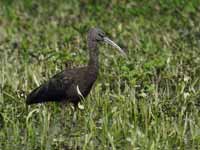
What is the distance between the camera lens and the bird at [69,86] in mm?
9312

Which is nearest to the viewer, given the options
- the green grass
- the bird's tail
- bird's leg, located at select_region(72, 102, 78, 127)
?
the green grass

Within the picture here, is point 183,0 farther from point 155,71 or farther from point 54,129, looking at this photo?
point 54,129

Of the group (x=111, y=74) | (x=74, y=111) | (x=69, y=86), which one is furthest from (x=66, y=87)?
(x=111, y=74)

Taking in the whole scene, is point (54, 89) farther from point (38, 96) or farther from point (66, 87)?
point (38, 96)

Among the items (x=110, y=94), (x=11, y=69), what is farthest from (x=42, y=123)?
(x=11, y=69)

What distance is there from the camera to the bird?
931cm

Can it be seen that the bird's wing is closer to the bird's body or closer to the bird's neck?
the bird's body

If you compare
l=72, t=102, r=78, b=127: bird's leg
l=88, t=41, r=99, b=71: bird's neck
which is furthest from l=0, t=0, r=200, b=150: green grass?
l=88, t=41, r=99, b=71: bird's neck

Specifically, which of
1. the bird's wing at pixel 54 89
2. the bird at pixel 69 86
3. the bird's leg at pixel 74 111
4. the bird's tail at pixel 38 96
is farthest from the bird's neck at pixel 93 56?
the bird's tail at pixel 38 96

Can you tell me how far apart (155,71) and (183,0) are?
11.9 feet

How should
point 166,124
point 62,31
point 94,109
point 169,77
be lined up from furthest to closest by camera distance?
point 62,31
point 169,77
point 94,109
point 166,124

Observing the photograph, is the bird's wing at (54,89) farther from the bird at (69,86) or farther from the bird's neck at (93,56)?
the bird's neck at (93,56)

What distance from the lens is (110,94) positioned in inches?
370

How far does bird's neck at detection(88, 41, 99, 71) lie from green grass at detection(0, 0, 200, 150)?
0.93 ft
